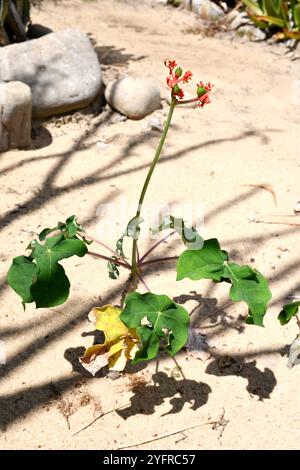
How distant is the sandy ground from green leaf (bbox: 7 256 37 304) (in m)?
0.43

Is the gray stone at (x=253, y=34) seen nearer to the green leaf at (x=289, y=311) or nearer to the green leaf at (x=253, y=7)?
the green leaf at (x=253, y=7)

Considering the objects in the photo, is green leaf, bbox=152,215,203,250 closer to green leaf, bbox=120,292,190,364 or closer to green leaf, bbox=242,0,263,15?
green leaf, bbox=120,292,190,364

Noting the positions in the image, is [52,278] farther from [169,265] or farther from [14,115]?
[14,115]

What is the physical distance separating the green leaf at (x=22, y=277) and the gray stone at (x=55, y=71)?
2059 mm

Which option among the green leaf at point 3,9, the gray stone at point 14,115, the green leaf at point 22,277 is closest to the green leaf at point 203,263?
the green leaf at point 22,277

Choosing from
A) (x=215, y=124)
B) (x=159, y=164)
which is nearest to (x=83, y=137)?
(x=159, y=164)

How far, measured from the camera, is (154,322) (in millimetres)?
1924

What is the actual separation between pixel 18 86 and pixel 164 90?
1.16 meters

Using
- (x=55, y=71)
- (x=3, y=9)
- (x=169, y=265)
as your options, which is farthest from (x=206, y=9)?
(x=169, y=265)

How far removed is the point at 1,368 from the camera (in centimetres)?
233

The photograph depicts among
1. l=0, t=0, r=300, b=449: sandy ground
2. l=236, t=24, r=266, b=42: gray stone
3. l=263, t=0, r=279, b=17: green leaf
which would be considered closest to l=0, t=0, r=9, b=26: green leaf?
l=0, t=0, r=300, b=449: sandy ground

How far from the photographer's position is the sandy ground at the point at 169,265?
2176 millimetres
